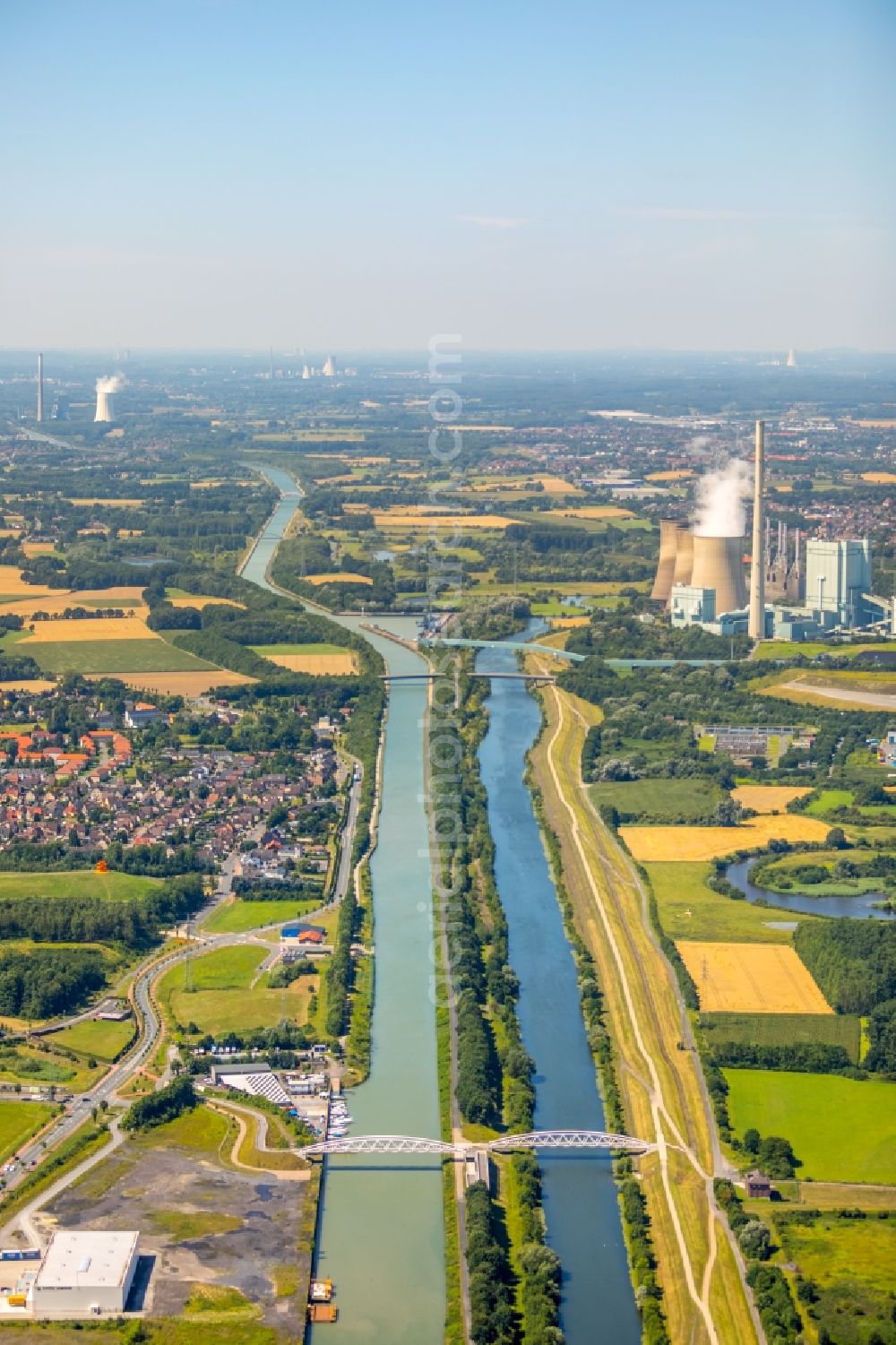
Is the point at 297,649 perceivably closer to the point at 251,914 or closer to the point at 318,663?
the point at 318,663

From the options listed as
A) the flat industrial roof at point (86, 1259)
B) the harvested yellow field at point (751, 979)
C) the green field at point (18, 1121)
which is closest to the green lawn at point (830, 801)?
the harvested yellow field at point (751, 979)

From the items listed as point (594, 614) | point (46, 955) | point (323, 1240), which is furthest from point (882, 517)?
point (323, 1240)

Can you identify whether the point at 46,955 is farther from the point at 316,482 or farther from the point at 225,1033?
the point at 316,482

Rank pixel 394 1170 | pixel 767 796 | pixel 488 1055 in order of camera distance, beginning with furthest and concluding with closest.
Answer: pixel 767 796 → pixel 488 1055 → pixel 394 1170

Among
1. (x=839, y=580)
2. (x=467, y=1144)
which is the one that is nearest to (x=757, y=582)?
(x=839, y=580)

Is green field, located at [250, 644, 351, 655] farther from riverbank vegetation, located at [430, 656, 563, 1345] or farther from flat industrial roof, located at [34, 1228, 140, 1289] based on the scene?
flat industrial roof, located at [34, 1228, 140, 1289]
